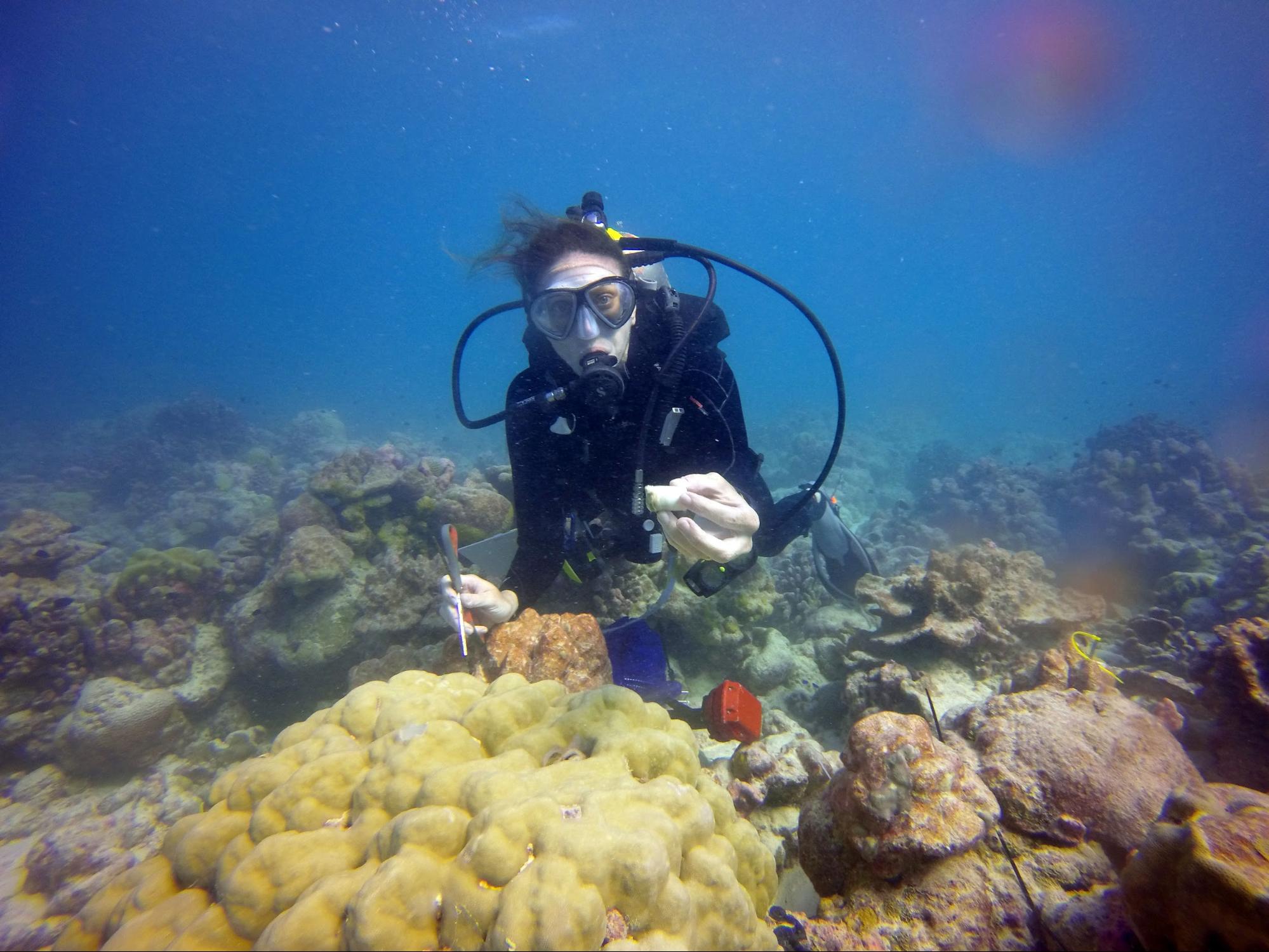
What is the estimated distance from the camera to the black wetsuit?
3.66 m

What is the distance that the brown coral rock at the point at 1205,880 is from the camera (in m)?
1.18

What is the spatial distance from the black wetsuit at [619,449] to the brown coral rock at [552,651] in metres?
0.43

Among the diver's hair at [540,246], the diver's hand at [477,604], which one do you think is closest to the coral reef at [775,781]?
the diver's hand at [477,604]

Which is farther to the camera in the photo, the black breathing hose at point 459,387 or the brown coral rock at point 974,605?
the brown coral rock at point 974,605

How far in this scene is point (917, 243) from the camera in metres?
102

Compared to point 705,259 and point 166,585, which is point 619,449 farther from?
point 166,585

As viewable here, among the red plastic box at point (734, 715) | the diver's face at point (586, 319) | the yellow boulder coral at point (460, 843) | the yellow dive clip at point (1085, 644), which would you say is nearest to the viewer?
the yellow boulder coral at point (460, 843)

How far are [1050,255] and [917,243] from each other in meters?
26.4

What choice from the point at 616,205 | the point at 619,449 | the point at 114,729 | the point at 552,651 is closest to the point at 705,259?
the point at 619,449

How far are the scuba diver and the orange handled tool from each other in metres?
0.05

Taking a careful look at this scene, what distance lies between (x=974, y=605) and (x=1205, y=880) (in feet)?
11.3

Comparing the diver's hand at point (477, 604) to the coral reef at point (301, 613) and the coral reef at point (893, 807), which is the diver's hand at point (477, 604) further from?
the coral reef at point (301, 613)

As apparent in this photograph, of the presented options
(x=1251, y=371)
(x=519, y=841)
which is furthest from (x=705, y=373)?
(x=1251, y=371)

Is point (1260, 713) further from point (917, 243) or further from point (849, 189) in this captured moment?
point (917, 243)
